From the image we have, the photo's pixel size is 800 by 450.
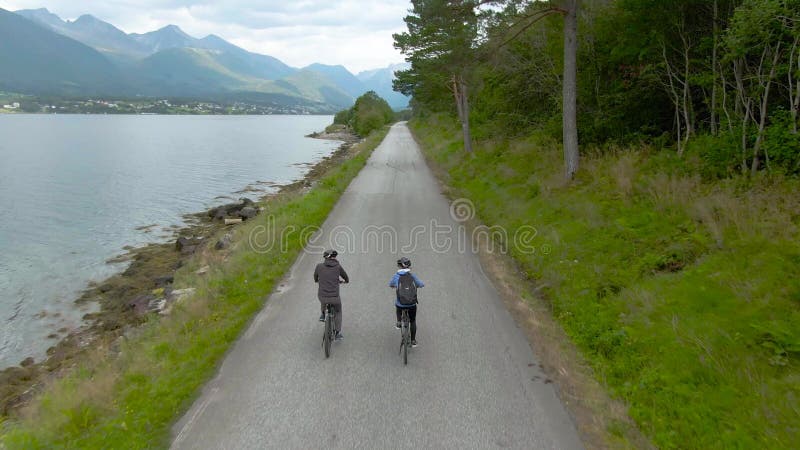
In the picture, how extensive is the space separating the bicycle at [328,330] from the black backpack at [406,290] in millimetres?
1299

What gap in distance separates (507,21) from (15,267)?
80.3ft

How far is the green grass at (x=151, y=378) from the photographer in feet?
19.5

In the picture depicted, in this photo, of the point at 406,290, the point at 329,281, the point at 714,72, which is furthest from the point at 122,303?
the point at 714,72

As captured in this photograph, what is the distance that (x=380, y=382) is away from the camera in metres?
7.01

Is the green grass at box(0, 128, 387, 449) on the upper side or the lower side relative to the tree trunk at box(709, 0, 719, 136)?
lower

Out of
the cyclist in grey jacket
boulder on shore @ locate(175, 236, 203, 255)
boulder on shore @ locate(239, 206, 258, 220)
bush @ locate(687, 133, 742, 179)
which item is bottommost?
boulder on shore @ locate(175, 236, 203, 255)

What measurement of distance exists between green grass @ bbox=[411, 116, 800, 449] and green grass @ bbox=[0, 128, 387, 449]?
660cm

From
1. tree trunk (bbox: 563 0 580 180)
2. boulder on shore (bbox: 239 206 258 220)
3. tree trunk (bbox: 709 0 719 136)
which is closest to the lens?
tree trunk (bbox: 709 0 719 136)

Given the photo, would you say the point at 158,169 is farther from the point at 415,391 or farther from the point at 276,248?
the point at 415,391

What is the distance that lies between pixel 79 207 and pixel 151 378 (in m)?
34.0

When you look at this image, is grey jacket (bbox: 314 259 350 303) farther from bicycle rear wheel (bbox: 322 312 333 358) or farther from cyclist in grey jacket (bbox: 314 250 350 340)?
bicycle rear wheel (bbox: 322 312 333 358)

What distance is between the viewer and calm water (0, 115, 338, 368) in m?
16.3

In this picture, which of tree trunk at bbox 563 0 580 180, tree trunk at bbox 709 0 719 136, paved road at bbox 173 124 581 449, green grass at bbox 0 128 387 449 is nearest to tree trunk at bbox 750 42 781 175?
tree trunk at bbox 709 0 719 136

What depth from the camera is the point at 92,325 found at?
1452 centimetres
